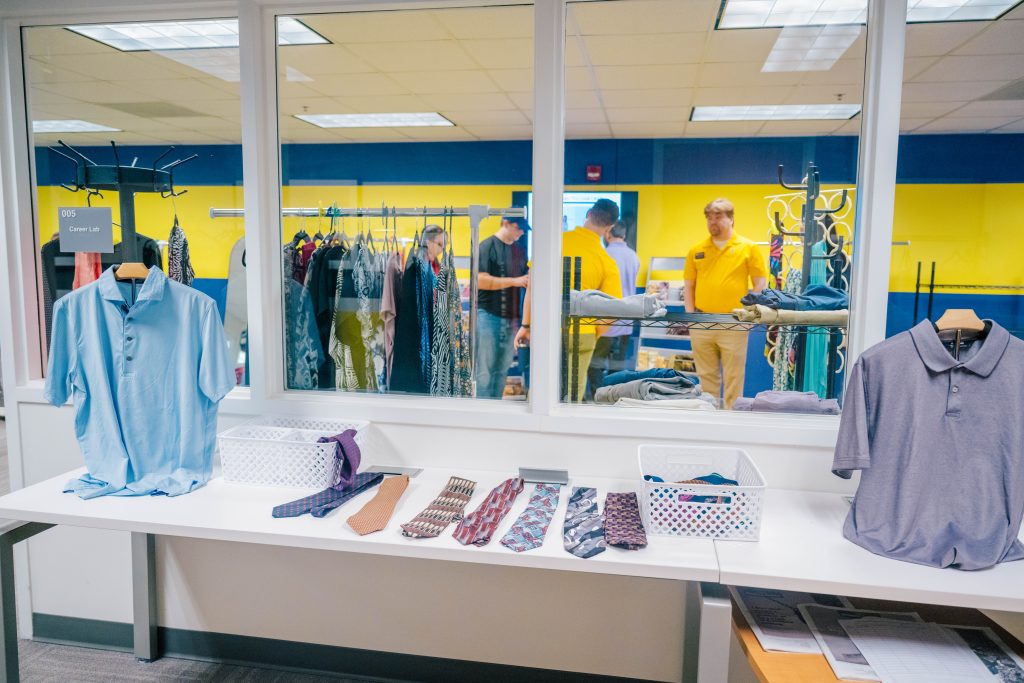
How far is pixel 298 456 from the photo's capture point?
196cm

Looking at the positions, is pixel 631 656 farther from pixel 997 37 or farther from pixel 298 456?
pixel 997 37

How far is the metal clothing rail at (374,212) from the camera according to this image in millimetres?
2381

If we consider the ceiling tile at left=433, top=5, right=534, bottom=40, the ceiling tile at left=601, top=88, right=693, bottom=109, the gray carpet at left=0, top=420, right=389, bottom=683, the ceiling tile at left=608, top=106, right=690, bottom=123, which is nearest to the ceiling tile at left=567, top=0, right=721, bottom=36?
the ceiling tile at left=433, top=5, right=534, bottom=40

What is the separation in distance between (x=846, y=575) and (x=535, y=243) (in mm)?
1307

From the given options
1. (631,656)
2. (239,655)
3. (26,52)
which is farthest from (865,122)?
(26,52)

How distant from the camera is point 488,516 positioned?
1.71 metres

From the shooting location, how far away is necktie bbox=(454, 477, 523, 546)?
1.58 metres

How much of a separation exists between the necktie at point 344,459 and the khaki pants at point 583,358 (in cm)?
77

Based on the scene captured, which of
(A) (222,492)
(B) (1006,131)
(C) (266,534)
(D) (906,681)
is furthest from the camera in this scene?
(B) (1006,131)

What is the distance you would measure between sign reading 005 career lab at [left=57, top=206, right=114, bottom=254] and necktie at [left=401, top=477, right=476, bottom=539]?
1.65m

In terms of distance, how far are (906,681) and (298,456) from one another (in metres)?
1.68

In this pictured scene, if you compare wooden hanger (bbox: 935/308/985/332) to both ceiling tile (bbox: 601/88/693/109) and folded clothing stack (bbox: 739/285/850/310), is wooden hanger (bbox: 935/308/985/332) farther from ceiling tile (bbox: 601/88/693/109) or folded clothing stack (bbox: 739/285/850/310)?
ceiling tile (bbox: 601/88/693/109)

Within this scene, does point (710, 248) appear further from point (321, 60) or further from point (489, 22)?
point (321, 60)

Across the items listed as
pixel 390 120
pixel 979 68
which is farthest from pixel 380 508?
pixel 979 68
